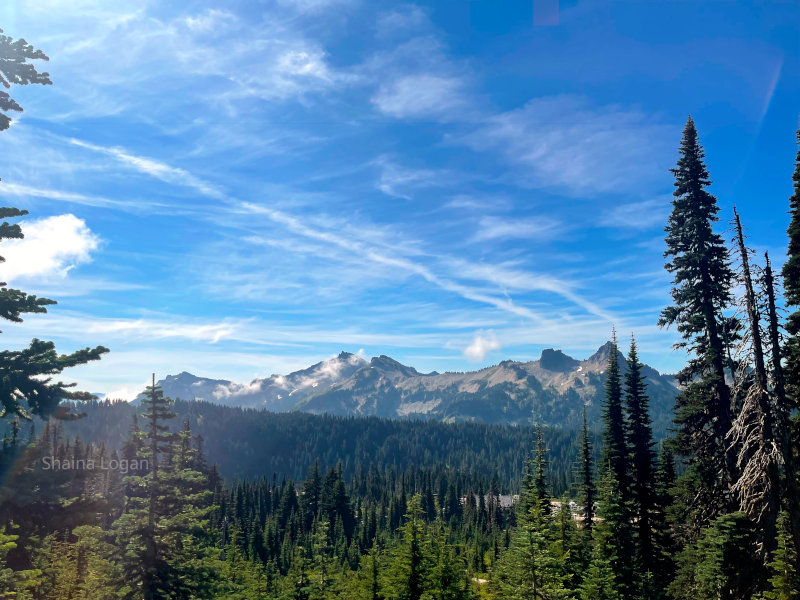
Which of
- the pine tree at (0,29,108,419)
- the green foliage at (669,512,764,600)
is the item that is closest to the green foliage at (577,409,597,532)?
the green foliage at (669,512,764,600)

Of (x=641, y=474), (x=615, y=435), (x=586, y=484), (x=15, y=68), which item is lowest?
(x=586, y=484)

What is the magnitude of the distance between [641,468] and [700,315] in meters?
17.2

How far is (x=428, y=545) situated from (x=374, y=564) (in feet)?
15.4

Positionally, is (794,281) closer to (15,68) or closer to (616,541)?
(616,541)

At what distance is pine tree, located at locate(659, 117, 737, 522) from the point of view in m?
26.8

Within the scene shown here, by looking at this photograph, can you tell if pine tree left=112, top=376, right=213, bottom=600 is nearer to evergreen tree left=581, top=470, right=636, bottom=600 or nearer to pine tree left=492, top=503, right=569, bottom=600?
pine tree left=492, top=503, right=569, bottom=600

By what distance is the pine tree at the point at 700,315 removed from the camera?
26812 millimetres

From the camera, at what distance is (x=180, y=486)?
69.7 feet

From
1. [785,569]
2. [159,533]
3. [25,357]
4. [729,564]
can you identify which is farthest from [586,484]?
[25,357]

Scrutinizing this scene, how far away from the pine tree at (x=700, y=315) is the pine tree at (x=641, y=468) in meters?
9.03

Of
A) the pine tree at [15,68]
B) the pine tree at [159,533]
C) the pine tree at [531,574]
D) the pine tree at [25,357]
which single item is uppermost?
the pine tree at [15,68]

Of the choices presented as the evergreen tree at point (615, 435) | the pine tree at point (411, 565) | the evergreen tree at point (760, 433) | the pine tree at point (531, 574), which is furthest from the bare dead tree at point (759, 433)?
the evergreen tree at point (615, 435)

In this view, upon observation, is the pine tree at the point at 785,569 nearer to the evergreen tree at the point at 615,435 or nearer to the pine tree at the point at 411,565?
the pine tree at the point at 411,565

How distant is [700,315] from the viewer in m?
27.6
